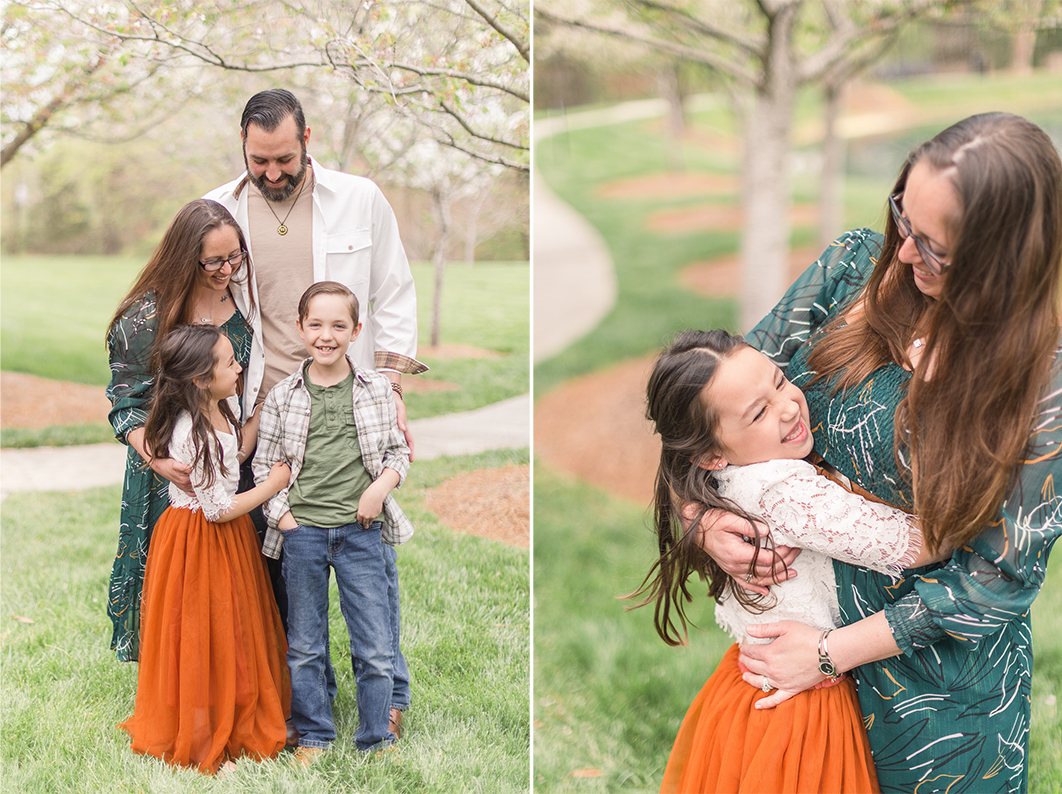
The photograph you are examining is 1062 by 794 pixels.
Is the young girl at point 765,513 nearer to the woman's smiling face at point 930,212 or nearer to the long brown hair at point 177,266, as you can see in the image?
the woman's smiling face at point 930,212

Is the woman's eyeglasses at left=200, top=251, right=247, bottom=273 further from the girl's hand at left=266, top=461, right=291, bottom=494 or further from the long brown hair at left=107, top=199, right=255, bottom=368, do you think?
the girl's hand at left=266, top=461, right=291, bottom=494

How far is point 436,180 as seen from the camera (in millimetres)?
3654

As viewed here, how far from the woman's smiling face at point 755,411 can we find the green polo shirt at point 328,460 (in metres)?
1.08

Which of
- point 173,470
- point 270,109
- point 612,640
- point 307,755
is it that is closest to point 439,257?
point 270,109

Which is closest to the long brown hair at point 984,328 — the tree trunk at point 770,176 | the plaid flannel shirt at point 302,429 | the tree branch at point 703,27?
the plaid flannel shirt at point 302,429

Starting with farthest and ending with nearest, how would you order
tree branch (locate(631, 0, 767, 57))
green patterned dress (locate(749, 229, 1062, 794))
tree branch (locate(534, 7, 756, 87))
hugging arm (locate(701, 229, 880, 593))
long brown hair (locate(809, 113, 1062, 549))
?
tree branch (locate(631, 0, 767, 57))
tree branch (locate(534, 7, 756, 87))
hugging arm (locate(701, 229, 880, 593))
green patterned dress (locate(749, 229, 1062, 794))
long brown hair (locate(809, 113, 1062, 549))

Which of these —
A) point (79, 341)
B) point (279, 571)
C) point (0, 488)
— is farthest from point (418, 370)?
point (79, 341)

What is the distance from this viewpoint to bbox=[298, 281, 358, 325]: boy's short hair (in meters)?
2.44

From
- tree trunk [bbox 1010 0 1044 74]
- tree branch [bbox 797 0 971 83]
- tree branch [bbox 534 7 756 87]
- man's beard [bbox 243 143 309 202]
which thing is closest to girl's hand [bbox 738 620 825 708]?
man's beard [bbox 243 143 309 202]

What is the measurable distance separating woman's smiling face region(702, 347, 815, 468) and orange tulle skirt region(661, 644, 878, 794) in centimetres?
53

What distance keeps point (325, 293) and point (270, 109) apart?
53cm

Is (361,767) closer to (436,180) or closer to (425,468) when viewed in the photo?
(425,468)

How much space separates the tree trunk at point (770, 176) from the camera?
19.0 feet

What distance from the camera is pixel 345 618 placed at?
2578 mm
